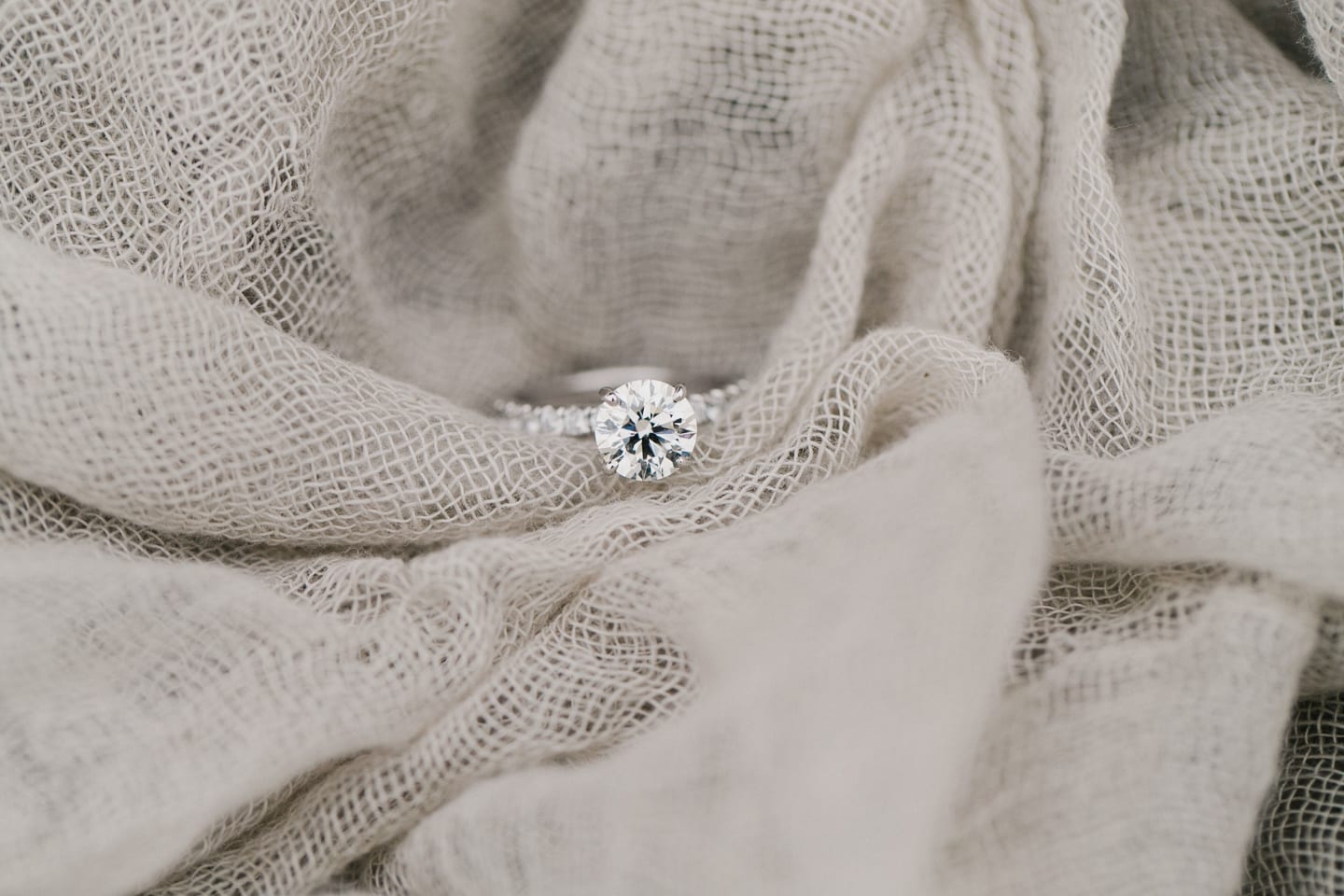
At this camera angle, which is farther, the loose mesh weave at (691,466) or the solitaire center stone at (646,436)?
the solitaire center stone at (646,436)

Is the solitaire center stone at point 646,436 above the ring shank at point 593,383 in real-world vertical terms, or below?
above

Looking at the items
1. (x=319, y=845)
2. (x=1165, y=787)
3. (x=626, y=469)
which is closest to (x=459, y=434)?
(x=626, y=469)

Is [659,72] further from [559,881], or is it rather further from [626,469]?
[559,881]

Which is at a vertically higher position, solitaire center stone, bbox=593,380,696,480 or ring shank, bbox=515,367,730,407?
solitaire center stone, bbox=593,380,696,480

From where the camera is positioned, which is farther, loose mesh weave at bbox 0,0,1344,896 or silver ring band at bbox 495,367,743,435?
silver ring band at bbox 495,367,743,435
